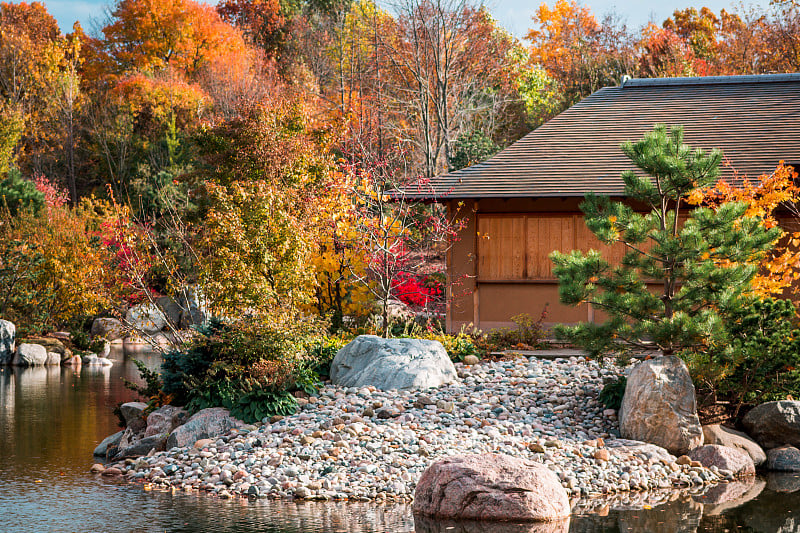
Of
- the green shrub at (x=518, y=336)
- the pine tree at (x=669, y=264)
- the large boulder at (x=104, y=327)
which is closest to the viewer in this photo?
the pine tree at (x=669, y=264)

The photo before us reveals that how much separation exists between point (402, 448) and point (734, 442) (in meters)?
3.68

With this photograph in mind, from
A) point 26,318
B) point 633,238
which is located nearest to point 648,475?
point 633,238

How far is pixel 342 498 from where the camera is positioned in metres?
7.71

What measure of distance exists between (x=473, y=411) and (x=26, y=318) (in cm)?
1604

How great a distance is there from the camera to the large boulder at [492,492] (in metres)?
6.89

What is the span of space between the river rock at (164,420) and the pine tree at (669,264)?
14.4 feet

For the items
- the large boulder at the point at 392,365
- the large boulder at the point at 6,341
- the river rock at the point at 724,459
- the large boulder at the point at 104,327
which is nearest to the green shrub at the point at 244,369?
the large boulder at the point at 392,365

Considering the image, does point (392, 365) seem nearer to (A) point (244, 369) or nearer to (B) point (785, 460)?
(A) point (244, 369)

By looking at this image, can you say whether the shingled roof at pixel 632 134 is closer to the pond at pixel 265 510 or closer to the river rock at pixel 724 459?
the river rock at pixel 724 459

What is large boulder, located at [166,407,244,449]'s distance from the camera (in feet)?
30.6

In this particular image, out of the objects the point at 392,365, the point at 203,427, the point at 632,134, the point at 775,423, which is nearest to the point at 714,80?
the point at 632,134

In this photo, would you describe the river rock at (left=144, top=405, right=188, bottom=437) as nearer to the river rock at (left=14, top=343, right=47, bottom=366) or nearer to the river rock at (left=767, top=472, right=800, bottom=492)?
the river rock at (left=767, top=472, right=800, bottom=492)

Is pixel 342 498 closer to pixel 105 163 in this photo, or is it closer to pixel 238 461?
pixel 238 461

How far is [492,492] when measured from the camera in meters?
6.95
